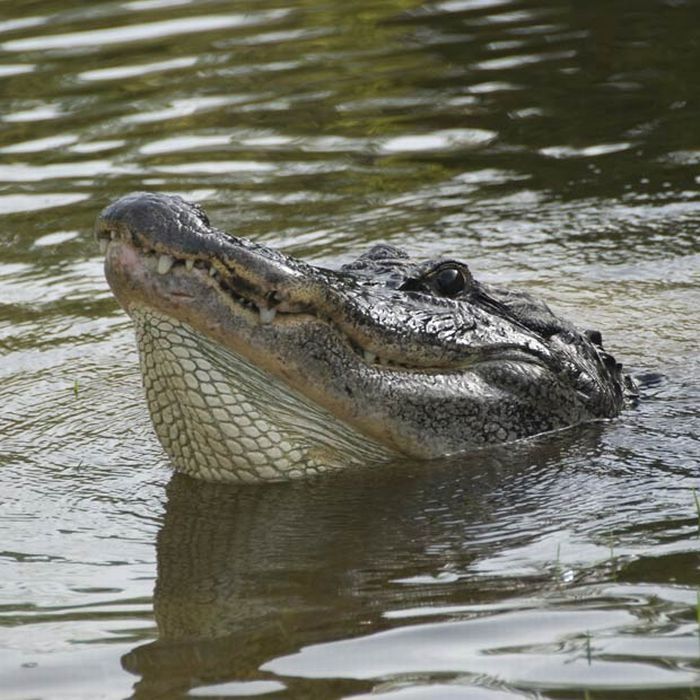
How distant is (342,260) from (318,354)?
3089 mm

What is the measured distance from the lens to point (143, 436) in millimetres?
6137

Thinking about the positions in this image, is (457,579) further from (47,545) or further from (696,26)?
(696,26)

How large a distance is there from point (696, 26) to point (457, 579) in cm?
848

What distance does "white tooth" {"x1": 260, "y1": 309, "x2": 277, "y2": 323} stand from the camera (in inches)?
194

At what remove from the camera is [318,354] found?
5.07 metres

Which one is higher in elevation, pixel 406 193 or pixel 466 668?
pixel 406 193

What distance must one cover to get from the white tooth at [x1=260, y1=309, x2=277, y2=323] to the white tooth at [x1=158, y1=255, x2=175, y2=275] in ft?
1.07

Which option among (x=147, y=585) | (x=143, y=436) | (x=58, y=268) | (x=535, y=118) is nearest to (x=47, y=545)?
(x=147, y=585)

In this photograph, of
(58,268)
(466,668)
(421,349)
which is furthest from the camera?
(58,268)

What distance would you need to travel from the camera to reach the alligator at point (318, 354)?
4.86 meters

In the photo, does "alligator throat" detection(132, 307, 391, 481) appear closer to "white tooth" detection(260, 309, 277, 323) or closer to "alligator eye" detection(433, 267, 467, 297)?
"white tooth" detection(260, 309, 277, 323)

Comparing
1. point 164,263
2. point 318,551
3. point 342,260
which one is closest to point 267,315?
point 164,263

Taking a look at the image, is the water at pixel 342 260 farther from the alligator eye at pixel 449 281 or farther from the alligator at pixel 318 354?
the alligator eye at pixel 449 281

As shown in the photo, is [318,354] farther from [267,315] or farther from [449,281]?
[449,281]
